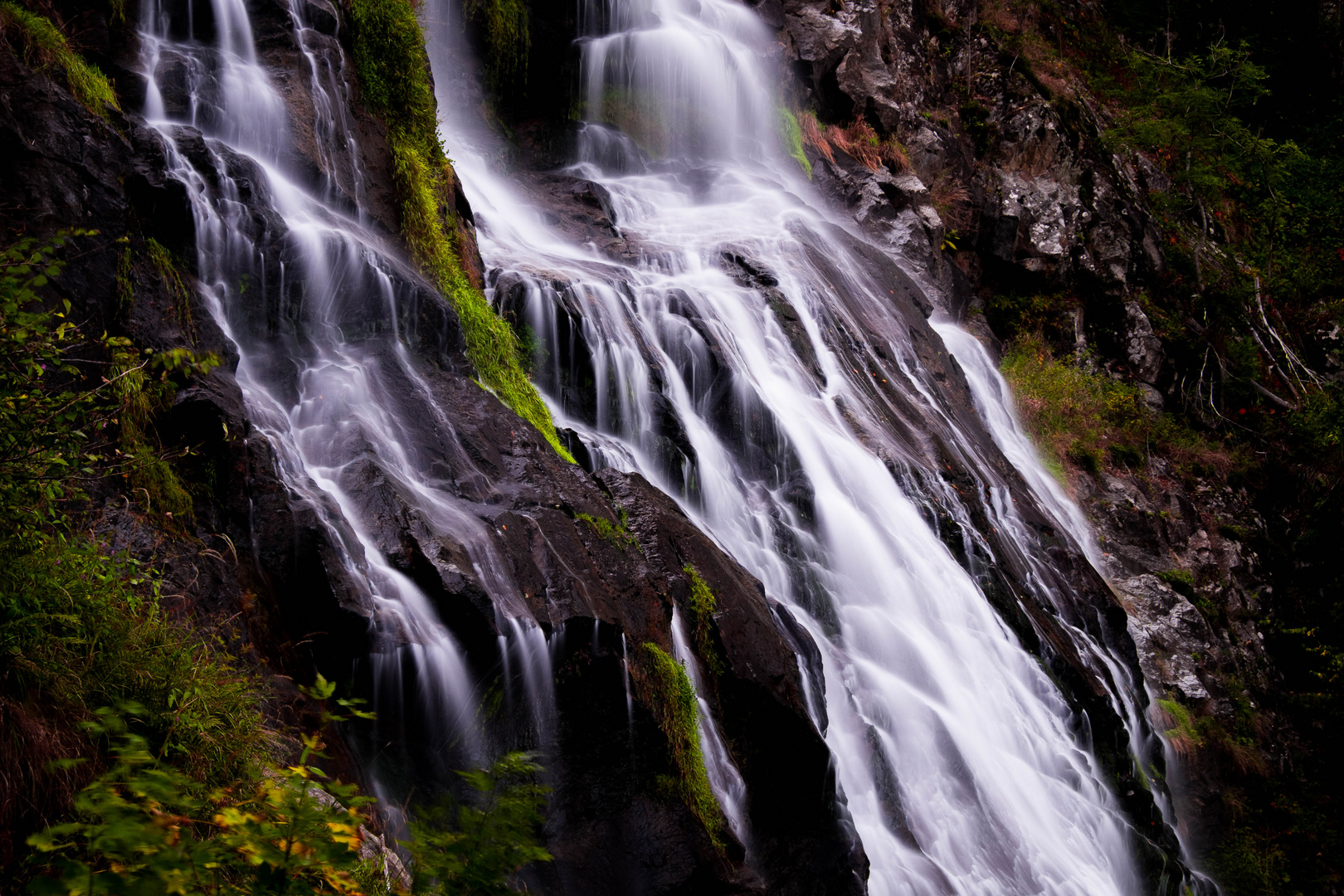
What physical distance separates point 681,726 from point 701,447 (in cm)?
334

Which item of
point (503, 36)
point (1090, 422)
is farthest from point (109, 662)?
point (1090, 422)

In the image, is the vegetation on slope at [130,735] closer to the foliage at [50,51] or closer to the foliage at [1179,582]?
the foliage at [50,51]

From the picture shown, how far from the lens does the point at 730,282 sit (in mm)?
10469

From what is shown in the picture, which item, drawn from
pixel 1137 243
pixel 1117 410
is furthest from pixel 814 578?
pixel 1137 243

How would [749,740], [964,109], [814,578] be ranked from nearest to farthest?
1. [749,740]
2. [814,578]
3. [964,109]

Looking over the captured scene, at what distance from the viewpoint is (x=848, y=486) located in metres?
8.47

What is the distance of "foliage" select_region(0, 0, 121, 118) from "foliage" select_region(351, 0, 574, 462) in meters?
2.24

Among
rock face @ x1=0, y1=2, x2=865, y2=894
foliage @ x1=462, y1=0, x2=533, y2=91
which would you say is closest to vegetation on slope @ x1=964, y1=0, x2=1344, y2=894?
rock face @ x1=0, y1=2, x2=865, y2=894

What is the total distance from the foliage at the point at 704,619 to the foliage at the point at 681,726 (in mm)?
378

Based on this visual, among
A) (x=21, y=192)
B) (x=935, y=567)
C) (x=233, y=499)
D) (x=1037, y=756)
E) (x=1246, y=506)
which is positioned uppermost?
(x=21, y=192)

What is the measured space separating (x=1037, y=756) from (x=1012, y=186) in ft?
40.5

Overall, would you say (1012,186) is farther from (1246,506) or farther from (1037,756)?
(1037,756)

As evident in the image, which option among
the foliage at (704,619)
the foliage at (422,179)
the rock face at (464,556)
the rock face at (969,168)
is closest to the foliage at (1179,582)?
the rock face at (464,556)

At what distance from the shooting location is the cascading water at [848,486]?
21.7 ft
